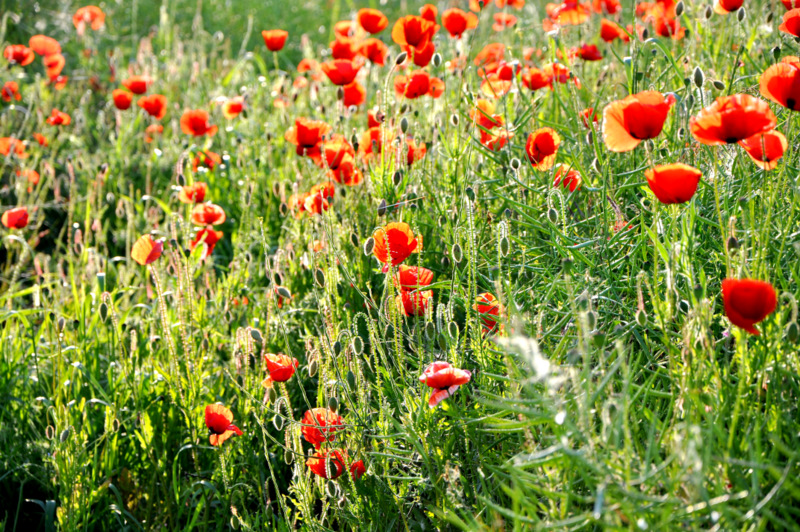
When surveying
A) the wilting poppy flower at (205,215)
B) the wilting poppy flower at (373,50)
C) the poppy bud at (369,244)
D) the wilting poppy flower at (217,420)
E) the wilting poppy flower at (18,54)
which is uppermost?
the wilting poppy flower at (373,50)

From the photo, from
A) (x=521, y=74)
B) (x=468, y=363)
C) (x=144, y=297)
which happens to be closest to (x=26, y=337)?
(x=144, y=297)

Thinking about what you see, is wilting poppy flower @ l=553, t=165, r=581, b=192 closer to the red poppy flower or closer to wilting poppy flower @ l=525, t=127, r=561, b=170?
wilting poppy flower @ l=525, t=127, r=561, b=170

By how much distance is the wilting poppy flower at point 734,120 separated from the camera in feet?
4.38

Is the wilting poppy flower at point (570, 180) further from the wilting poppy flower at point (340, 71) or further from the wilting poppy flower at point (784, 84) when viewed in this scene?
the wilting poppy flower at point (340, 71)

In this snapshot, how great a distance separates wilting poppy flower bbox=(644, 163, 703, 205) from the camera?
1.34m

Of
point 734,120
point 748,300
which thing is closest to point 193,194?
point 734,120

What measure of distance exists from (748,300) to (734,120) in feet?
1.12

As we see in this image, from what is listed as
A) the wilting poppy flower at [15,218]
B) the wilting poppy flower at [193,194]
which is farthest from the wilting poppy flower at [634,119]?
the wilting poppy flower at [15,218]

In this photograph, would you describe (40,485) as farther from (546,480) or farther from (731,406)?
(731,406)

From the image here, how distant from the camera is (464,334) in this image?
5.57 feet

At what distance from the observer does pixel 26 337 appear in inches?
99.3

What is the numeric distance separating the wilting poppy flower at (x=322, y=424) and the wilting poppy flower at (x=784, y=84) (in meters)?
1.06

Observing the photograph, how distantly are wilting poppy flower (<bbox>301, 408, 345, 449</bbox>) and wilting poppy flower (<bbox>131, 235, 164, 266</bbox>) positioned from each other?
0.59 m

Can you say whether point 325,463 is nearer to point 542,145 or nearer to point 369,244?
point 369,244
